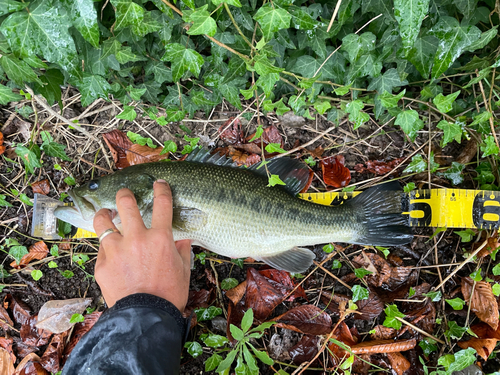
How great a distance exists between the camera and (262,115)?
341cm

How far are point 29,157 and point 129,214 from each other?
1.57 metres

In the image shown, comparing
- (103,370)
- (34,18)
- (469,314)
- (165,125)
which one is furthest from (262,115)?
(469,314)

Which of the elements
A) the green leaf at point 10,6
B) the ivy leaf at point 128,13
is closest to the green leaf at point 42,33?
the green leaf at point 10,6

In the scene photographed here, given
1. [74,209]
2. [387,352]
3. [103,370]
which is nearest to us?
[103,370]

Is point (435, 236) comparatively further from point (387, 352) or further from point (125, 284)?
point (125, 284)

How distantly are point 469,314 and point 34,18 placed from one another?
4500 millimetres

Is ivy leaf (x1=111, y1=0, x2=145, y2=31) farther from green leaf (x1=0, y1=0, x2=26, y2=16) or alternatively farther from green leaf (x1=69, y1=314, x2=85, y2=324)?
green leaf (x1=69, y1=314, x2=85, y2=324)

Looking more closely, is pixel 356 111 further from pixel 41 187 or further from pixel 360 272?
pixel 41 187

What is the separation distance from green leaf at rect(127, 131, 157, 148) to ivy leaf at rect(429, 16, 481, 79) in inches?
106

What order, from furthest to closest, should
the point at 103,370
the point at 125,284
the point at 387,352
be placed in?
1. the point at 387,352
2. the point at 125,284
3. the point at 103,370

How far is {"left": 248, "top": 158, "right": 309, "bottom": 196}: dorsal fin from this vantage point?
3.18m

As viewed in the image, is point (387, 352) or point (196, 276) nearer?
point (387, 352)

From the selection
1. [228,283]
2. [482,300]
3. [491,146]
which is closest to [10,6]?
[228,283]

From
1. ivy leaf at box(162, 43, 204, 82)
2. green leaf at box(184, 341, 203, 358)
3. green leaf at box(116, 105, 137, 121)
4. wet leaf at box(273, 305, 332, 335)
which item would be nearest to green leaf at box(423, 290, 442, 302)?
wet leaf at box(273, 305, 332, 335)
